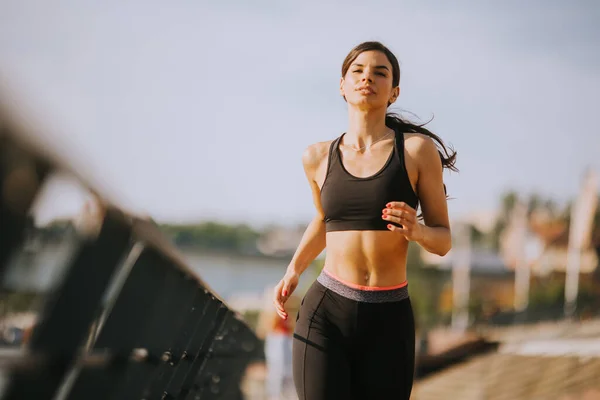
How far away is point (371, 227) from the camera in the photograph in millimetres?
3672

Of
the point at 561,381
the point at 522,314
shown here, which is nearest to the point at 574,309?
the point at 522,314

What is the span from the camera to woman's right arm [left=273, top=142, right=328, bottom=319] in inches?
159

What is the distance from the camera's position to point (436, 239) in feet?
11.9

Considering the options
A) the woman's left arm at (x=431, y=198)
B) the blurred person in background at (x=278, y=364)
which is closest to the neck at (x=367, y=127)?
the woman's left arm at (x=431, y=198)

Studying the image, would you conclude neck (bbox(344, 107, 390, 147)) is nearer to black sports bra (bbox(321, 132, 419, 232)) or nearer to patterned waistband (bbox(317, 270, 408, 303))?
black sports bra (bbox(321, 132, 419, 232))

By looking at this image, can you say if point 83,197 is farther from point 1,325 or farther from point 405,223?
point 405,223

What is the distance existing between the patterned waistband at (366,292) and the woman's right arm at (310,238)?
0.32 m

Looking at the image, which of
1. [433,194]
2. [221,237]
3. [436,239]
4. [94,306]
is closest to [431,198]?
[433,194]

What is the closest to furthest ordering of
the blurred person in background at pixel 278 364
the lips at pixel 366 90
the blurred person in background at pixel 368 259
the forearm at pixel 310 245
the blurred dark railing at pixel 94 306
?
the blurred dark railing at pixel 94 306, the blurred person in background at pixel 368 259, the lips at pixel 366 90, the forearm at pixel 310 245, the blurred person in background at pixel 278 364

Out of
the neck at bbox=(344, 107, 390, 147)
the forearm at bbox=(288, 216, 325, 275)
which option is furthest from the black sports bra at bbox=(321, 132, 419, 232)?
the forearm at bbox=(288, 216, 325, 275)

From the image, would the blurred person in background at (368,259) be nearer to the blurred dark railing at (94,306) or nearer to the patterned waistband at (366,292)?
the patterned waistband at (366,292)

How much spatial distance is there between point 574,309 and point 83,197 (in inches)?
2120

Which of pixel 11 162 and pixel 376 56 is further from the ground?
pixel 11 162

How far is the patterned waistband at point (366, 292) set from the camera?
3705mm
